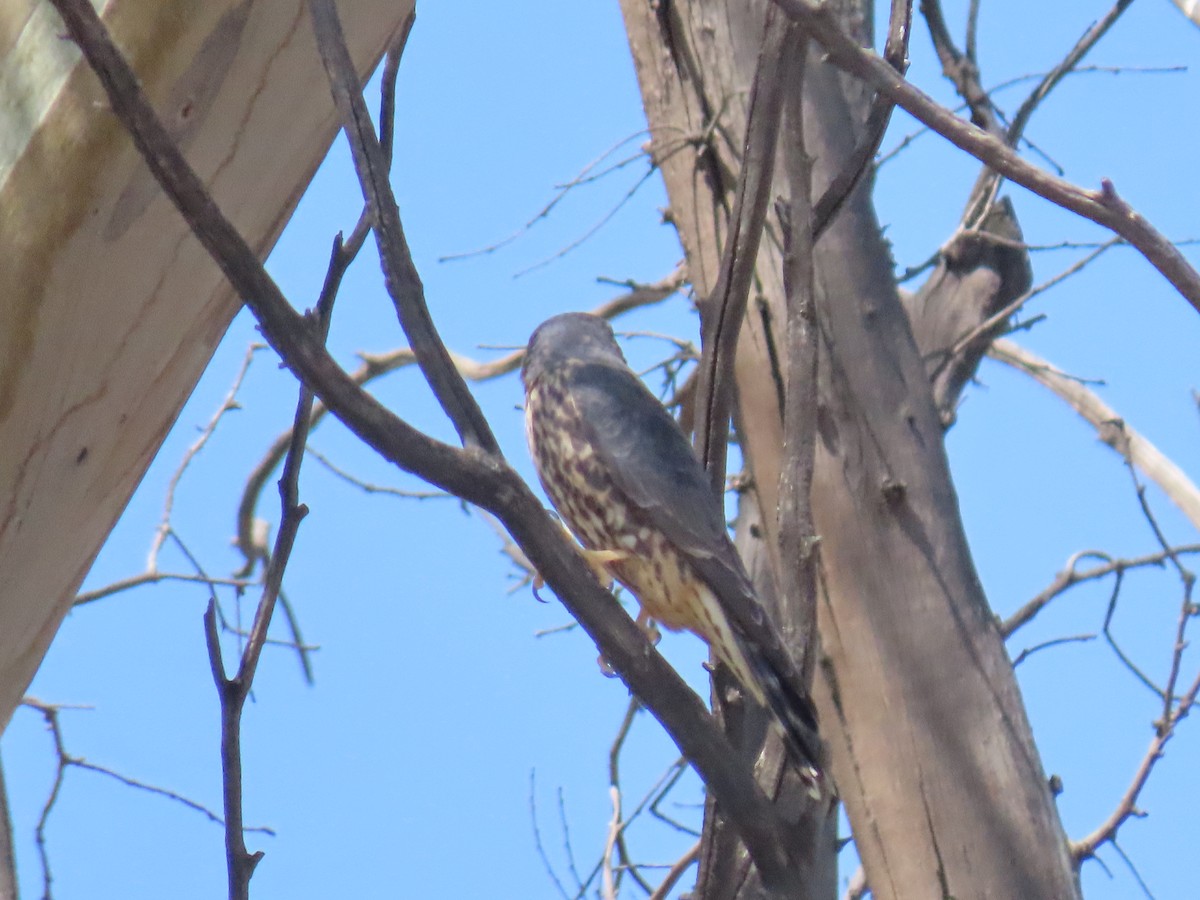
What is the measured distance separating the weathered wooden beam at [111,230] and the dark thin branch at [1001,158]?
1.73 feet

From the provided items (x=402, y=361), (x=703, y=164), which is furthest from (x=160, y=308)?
(x=402, y=361)

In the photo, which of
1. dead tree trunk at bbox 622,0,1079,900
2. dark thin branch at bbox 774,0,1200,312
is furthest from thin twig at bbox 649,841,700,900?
dark thin branch at bbox 774,0,1200,312

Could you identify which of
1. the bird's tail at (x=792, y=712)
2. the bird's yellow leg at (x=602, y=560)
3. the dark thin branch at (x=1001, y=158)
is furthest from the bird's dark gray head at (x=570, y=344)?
the dark thin branch at (x=1001, y=158)

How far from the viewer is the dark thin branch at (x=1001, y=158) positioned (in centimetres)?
106

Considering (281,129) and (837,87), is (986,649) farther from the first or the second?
(281,129)

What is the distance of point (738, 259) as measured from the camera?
216 cm

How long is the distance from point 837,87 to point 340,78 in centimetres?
203

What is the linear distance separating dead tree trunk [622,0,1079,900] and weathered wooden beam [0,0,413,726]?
148 centimetres

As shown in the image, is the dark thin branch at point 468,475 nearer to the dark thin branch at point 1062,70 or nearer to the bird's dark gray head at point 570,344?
the bird's dark gray head at point 570,344

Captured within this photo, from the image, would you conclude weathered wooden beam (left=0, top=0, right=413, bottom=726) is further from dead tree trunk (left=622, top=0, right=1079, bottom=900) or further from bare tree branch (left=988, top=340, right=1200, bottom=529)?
bare tree branch (left=988, top=340, right=1200, bottom=529)

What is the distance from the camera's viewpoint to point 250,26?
1.36 metres

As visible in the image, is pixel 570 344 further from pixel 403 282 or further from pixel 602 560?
pixel 403 282

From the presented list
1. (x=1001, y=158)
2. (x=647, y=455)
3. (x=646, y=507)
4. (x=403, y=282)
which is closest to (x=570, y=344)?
(x=647, y=455)

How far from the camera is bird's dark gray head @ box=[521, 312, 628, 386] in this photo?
2.98m
